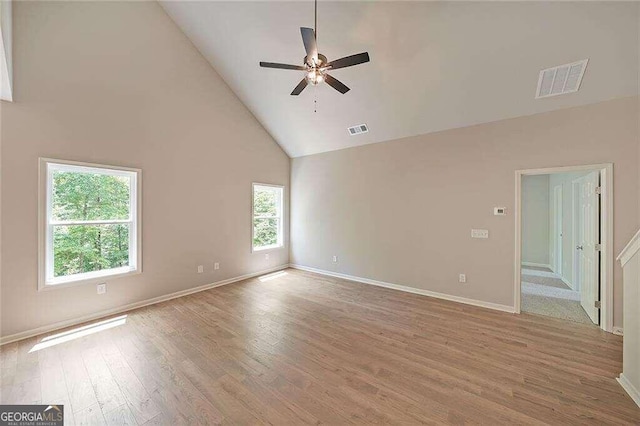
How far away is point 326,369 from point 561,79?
4.29m

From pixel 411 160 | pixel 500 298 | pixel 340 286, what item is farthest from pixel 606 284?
pixel 340 286

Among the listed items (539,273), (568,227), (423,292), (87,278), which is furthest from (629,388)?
(87,278)

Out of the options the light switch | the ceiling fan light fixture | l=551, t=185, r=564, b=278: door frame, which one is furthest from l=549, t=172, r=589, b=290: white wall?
the ceiling fan light fixture

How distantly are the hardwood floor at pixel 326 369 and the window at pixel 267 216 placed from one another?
2.29 metres

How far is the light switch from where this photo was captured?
3.80 meters

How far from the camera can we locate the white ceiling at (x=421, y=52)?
2.61 meters

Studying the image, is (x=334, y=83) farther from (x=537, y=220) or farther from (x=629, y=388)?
(x=537, y=220)

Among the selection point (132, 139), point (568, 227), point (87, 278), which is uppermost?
point (132, 139)

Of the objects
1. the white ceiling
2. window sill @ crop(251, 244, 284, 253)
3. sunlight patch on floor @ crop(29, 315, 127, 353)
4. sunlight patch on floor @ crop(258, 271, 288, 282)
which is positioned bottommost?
sunlight patch on floor @ crop(29, 315, 127, 353)

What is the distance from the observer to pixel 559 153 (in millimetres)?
3301

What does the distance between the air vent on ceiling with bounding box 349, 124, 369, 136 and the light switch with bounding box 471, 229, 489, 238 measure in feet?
8.41

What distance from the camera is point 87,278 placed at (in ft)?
10.8

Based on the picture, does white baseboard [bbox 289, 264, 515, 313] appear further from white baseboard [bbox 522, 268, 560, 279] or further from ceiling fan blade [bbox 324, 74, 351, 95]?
ceiling fan blade [bbox 324, 74, 351, 95]

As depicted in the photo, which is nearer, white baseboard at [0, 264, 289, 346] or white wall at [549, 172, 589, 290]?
white baseboard at [0, 264, 289, 346]
